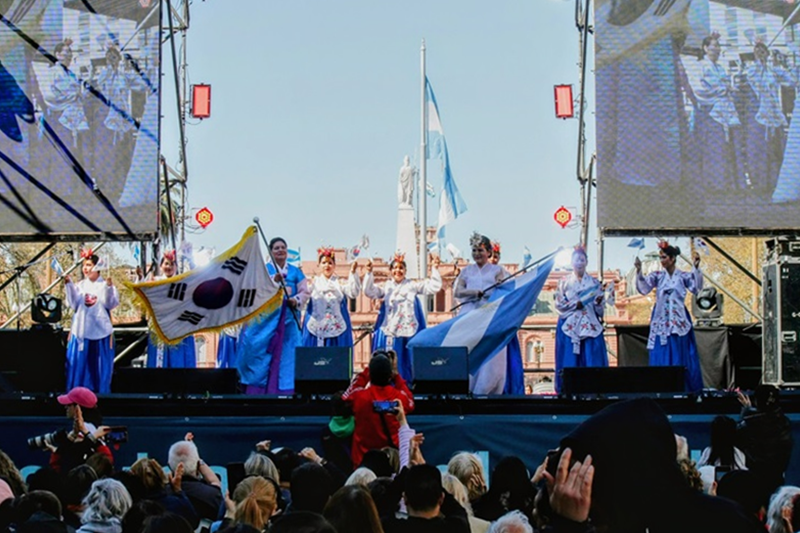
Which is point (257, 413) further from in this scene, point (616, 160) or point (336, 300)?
point (616, 160)

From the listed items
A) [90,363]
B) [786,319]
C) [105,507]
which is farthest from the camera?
[90,363]

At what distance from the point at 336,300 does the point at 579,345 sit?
2.67 meters

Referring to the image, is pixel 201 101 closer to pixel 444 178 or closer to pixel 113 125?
pixel 113 125

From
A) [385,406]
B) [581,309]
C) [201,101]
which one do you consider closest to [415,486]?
[385,406]

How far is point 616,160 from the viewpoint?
1338 cm

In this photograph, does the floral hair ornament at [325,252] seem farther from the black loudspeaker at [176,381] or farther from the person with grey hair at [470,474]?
the person with grey hair at [470,474]

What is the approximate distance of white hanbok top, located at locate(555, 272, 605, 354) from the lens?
13.6 meters

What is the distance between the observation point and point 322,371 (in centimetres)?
1088

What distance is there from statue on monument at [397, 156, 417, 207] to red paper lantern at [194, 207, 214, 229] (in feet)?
138

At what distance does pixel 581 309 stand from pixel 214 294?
388 cm

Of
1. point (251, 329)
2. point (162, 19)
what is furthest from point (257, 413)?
point (162, 19)

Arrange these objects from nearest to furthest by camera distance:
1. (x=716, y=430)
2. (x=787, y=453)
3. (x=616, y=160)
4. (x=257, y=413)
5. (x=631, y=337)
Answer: (x=716, y=430), (x=787, y=453), (x=257, y=413), (x=616, y=160), (x=631, y=337)

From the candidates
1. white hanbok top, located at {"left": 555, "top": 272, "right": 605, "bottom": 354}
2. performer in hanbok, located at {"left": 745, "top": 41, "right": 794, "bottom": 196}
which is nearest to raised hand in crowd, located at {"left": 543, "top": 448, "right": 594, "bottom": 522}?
white hanbok top, located at {"left": 555, "top": 272, "right": 605, "bottom": 354}

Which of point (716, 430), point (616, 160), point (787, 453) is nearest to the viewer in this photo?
point (716, 430)
